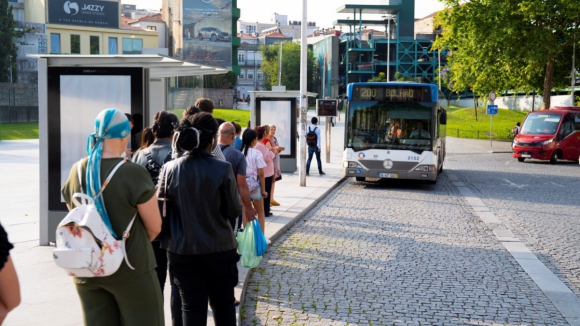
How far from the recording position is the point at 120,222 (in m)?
3.93

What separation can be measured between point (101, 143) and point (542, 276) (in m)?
6.18

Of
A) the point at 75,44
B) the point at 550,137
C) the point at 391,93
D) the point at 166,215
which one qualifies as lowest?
the point at 550,137

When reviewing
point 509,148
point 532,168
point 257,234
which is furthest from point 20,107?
point 257,234

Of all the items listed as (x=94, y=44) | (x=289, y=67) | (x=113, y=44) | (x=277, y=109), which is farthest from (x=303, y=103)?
(x=289, y=67)

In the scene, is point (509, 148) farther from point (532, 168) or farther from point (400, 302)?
point (400, 302)

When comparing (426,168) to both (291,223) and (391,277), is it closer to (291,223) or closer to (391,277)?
(291,223)

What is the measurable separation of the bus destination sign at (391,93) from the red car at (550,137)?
14.2 meters

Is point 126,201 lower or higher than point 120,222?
higher

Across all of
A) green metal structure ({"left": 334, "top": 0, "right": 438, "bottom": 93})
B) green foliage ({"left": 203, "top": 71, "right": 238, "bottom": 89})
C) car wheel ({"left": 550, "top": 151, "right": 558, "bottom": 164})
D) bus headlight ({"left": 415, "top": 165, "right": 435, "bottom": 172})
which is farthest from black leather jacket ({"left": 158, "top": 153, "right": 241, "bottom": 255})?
green metal structure ({"left": 334, "top": 0, "right": 438, "bottom": 93})

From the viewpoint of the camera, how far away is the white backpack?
12.1ft

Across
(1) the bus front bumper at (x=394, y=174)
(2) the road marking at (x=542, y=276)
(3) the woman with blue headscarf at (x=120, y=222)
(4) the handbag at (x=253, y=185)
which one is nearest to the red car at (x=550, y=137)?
(1) the bus front bumper at (x=394, y=174)

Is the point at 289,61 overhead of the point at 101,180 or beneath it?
overhead

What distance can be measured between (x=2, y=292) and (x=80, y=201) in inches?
58.2

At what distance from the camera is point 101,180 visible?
3938 mm
